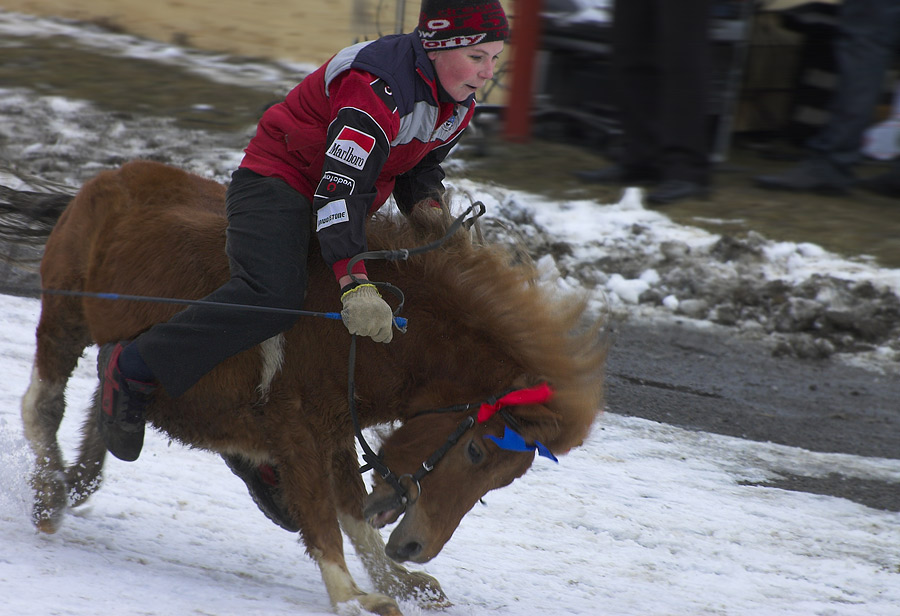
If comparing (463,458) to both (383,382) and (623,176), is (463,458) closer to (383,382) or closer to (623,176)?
(383,382)

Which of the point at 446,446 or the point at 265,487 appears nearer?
the point at 446,446

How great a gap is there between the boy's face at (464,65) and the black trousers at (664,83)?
17.3ft

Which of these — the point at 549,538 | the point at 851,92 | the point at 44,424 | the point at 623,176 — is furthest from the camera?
the point at 623,176

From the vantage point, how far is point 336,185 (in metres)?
2.81

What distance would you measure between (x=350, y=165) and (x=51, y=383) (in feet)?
5.86

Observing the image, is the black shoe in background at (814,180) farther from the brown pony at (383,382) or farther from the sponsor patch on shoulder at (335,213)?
the sponsor patch on shoulder at (335,213)

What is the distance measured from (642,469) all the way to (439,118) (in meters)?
2.23

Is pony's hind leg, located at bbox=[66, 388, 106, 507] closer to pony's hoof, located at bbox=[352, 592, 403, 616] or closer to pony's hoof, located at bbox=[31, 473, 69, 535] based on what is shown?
pony's hoof, located at bbox=[31, 473, 69, 535]

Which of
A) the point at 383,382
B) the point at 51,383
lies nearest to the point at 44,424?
the point at 51,383

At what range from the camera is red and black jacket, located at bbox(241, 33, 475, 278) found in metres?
2.81

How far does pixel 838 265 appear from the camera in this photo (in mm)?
6867

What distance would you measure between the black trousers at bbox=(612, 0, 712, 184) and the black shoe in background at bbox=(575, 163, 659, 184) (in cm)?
5

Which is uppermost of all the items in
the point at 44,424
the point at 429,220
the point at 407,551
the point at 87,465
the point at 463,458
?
the point at 429,220

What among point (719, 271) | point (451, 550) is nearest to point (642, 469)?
point (451, 550)
